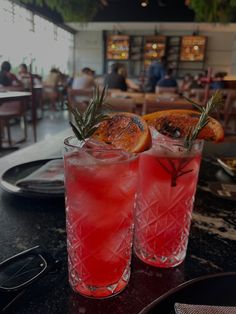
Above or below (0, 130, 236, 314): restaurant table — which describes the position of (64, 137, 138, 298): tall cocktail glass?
above

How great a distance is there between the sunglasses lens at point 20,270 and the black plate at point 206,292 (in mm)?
209

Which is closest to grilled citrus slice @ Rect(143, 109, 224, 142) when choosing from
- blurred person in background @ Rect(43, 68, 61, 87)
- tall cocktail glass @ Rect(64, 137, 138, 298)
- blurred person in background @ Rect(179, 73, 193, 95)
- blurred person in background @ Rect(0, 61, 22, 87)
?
tall cocktail glass @ Rect(64, 137, 138, 298)

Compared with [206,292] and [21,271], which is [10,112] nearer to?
Answer: [21,271]

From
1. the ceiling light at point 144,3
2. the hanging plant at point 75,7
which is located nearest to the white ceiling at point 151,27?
the ceiling light at point 144,3

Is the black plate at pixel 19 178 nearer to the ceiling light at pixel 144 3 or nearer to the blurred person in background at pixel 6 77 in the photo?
the blurred person in background at pixel 6 77

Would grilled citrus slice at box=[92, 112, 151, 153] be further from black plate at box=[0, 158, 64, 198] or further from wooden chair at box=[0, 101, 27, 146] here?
wooden chair at box=[0, 101, 27, 146]

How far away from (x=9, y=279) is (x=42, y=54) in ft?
33.1

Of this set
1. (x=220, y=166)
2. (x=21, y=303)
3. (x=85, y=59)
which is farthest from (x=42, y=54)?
(x=21, y=303)

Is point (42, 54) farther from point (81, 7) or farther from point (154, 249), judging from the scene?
point (154, 249)

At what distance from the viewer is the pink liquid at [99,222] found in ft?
1.46

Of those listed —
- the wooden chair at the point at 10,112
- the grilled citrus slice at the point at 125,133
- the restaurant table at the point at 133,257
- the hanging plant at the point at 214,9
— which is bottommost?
the wooden chair at the point at 10,112

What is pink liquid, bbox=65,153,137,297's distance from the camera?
0.45 meters

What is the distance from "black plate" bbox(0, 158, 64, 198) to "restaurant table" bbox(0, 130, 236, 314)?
0.09ft

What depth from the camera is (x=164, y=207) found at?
54 centimetres
